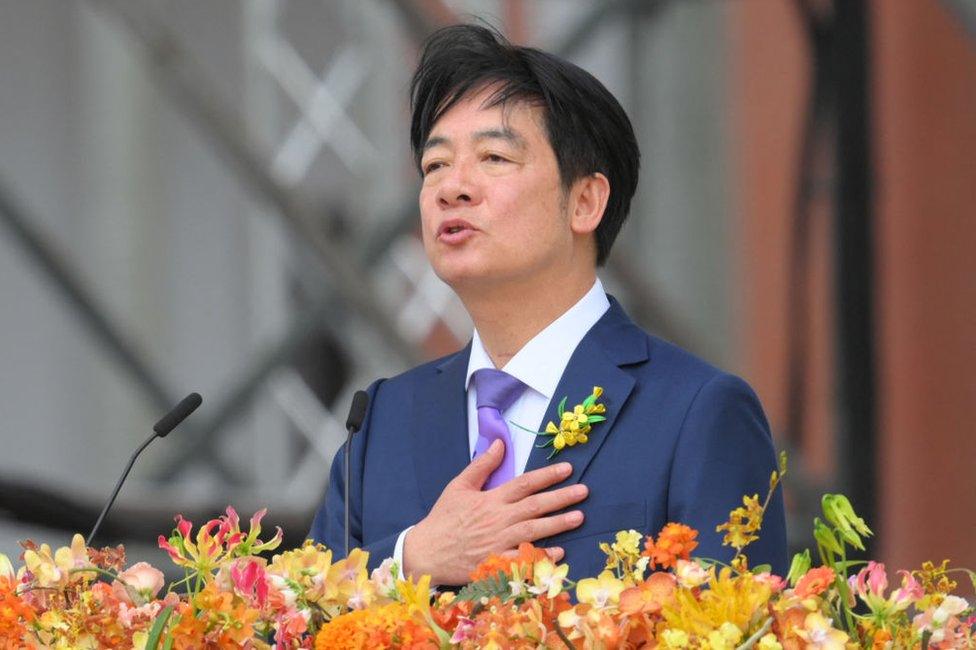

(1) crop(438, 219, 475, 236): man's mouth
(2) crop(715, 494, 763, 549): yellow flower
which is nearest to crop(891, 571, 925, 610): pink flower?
(2) crop(715, 494, 763, 549): yellow flower

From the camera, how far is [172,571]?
4480 mm

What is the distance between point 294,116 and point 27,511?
2154mm

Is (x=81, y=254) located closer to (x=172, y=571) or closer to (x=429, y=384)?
(x=172, y=571)

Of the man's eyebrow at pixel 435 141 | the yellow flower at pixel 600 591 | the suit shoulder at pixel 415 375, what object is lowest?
the yellow flower at pixel 600 591

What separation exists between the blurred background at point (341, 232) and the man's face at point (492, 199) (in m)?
2.61

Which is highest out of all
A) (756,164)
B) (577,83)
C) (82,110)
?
(82,110)

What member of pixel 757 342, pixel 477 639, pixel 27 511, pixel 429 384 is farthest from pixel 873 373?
pixel 477 639

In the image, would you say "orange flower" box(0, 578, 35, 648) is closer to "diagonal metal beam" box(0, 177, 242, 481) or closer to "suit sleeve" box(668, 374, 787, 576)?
"suit sleeve" box(668, 374, 787, 576)

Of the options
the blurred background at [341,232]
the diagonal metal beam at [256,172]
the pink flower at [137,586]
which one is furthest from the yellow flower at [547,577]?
the blurred background at [341,232]

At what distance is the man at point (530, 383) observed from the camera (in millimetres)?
1821

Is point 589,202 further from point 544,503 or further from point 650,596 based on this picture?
point 650,596

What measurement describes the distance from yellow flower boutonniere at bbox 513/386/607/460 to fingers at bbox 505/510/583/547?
0.28 ft

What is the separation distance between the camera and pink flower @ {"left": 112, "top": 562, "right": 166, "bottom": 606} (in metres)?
1.58

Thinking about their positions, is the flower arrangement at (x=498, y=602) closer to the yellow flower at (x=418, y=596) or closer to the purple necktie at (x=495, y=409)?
the yellow flower at (x=418, y=596)
